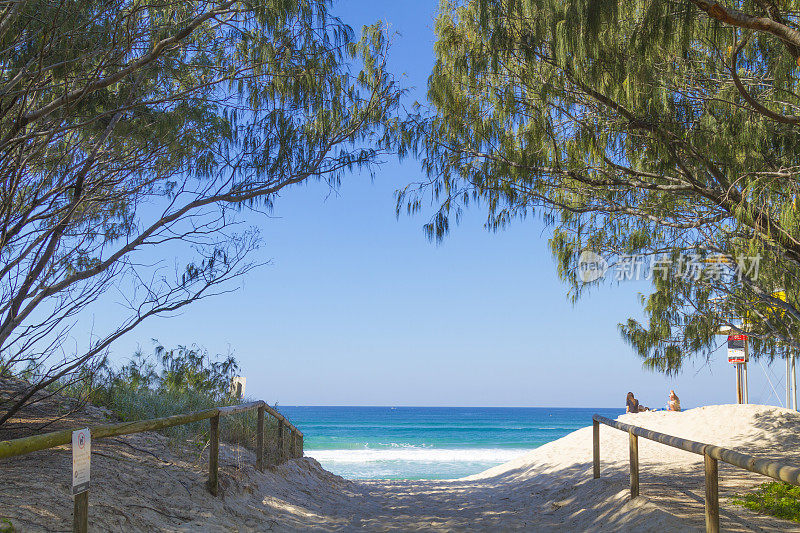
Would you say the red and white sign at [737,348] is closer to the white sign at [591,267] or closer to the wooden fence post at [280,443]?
the white sign at [591,267]

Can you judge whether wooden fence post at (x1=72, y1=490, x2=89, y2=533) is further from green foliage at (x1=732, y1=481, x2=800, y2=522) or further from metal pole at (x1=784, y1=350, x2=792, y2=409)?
metal pole at (x1=784, y1=350, x2=792, y2=409)

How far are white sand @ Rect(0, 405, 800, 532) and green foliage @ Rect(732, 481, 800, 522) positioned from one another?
0.15m

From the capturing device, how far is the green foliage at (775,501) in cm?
459

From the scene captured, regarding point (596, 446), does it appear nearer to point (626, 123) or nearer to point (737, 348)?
point (626, 123)

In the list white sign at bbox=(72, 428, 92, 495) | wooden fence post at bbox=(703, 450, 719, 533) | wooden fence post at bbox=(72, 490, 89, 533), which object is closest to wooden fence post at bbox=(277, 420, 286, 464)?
wooden fence post at bbox=(72, 490, 89, 533)

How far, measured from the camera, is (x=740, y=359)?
13.8 m

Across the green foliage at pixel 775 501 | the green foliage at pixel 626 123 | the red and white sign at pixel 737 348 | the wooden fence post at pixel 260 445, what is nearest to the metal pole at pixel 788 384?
the red and white sign at pixel 737 348

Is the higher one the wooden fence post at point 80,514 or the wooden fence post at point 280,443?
the wooden fence post at point 80,514

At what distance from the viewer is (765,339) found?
1051cm

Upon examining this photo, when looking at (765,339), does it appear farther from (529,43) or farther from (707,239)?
(529,43)

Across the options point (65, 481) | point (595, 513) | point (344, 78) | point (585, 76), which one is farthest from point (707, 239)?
point (65, 481)

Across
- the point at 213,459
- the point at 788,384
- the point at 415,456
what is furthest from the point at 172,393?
the point at 415,456

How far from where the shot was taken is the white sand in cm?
396

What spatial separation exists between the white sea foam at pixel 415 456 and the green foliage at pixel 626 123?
809 inches
